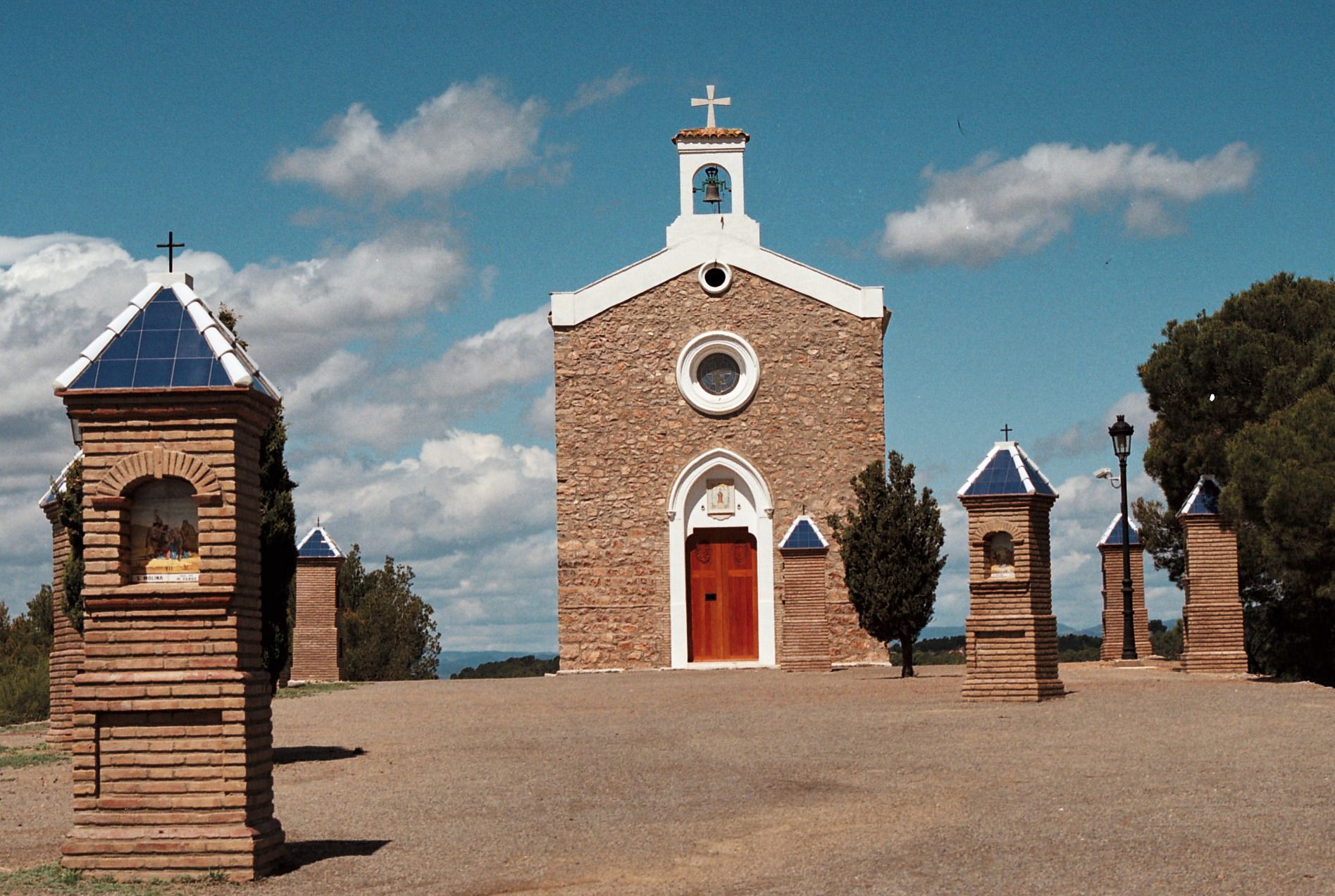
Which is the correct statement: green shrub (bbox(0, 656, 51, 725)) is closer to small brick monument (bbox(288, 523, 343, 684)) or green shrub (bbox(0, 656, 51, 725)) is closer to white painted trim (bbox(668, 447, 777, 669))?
small brick monument (bbox(288, 523, 343, 684))

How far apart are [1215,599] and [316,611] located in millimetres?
15900

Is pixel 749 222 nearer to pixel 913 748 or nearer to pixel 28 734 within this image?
pixel 28 734

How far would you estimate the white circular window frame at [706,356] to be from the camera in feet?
111

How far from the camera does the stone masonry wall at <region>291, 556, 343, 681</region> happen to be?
28.9 m

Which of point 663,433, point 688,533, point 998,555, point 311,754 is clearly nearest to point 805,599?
point 688,533

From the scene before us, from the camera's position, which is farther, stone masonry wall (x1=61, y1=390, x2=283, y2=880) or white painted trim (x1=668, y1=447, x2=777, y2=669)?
white painted trim (x1=668, y1=447, x2=777, y2=669)

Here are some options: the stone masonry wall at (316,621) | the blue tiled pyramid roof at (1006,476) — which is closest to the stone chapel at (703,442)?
the stone masonry wall at (316,621)

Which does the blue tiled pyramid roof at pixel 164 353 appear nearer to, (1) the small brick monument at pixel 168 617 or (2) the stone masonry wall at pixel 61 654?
(1) the small brick monument at pixel 168 617

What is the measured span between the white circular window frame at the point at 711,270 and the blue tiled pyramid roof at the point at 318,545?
10116 millimetres

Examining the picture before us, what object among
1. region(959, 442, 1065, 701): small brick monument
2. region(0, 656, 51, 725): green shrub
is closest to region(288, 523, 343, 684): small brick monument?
region(0, 656, 51, 725): green shrub

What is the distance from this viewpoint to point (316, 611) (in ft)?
95.7

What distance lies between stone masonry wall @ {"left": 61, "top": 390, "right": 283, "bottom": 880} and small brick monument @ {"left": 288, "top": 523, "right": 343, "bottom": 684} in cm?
1991

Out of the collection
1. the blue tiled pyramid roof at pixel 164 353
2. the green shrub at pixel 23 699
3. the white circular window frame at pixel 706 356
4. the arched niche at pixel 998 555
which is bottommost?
the green shrub at pixel 23 699

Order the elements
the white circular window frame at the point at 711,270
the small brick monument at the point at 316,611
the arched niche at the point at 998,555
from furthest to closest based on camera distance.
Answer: the white circular window frame at the point at 711,270 → the small brick monument at the point at 316,611 → the arched niche at the point at 998,555
